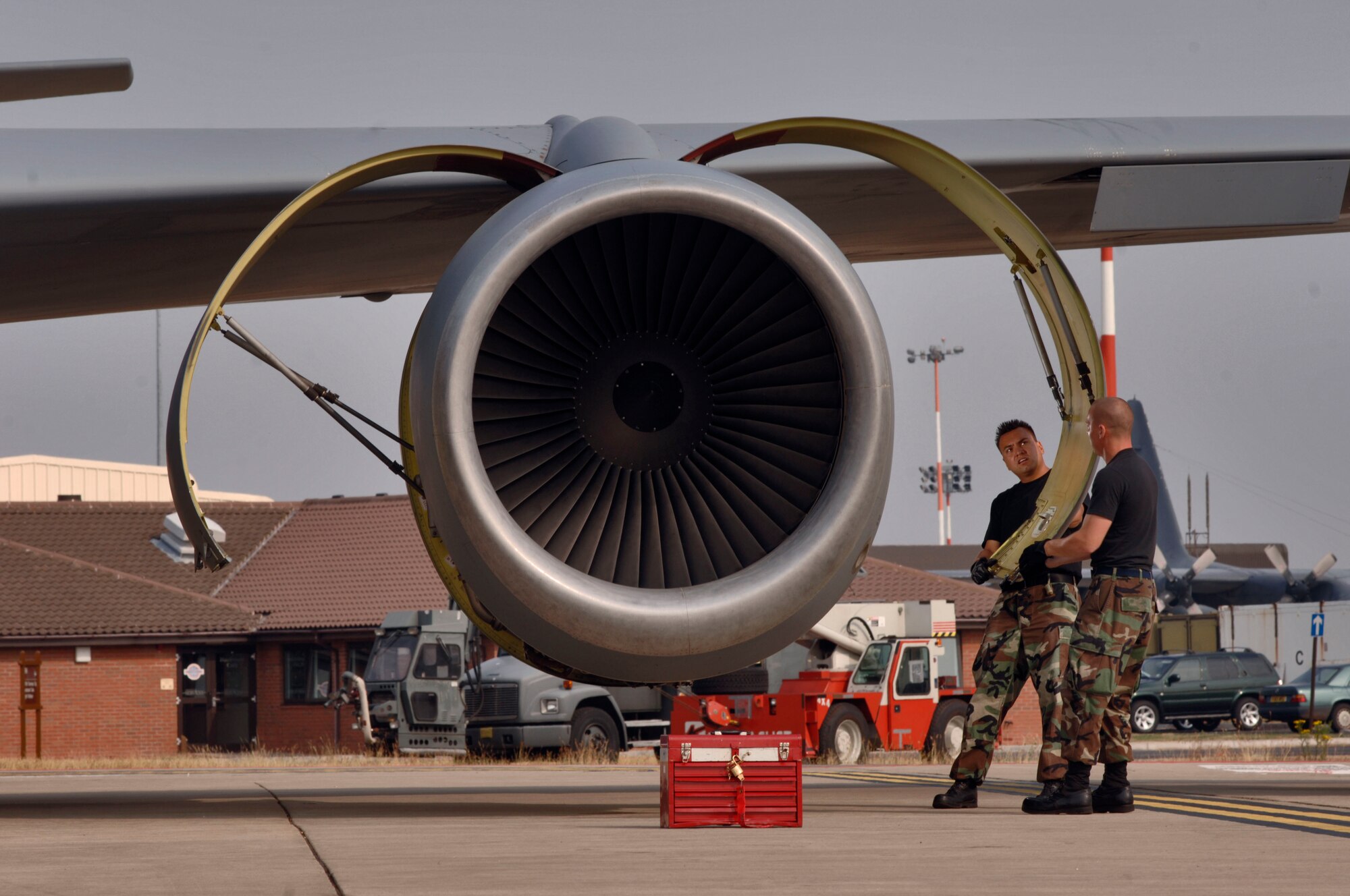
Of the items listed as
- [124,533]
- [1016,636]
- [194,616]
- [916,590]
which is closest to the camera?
[1016,636]

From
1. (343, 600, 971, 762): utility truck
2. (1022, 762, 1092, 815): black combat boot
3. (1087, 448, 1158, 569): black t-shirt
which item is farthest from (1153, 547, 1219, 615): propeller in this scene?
(1022, 762, 1092, 815): black combat boot

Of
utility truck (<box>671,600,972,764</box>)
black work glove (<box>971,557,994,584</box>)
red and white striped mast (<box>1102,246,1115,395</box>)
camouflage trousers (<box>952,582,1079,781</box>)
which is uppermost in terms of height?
red and white striped mast (<box>1102,246,1115,395</box>)

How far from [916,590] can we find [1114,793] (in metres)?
29.2

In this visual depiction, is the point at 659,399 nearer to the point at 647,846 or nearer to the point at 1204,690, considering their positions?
the point at 647,846

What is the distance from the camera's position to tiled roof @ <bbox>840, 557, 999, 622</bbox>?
34.2m

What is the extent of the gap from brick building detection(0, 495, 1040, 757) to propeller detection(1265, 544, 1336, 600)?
17.7m

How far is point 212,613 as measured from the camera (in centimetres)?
3253

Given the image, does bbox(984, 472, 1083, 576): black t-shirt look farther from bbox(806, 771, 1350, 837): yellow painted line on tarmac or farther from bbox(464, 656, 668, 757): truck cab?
bbox(464, 656, 668, 757): truck cab

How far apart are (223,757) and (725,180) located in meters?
27.2

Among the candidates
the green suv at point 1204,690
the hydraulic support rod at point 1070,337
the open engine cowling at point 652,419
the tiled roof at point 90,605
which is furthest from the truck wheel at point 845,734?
the open engine cowling at point 652,419

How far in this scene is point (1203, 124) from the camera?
661 cm

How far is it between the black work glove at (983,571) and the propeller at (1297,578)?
151ft

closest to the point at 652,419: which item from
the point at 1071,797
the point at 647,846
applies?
the point at 647,846

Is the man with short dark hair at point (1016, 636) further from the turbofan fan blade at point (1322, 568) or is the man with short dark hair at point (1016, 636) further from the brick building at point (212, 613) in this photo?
the turbofan fan blade at point (1322, 568)
